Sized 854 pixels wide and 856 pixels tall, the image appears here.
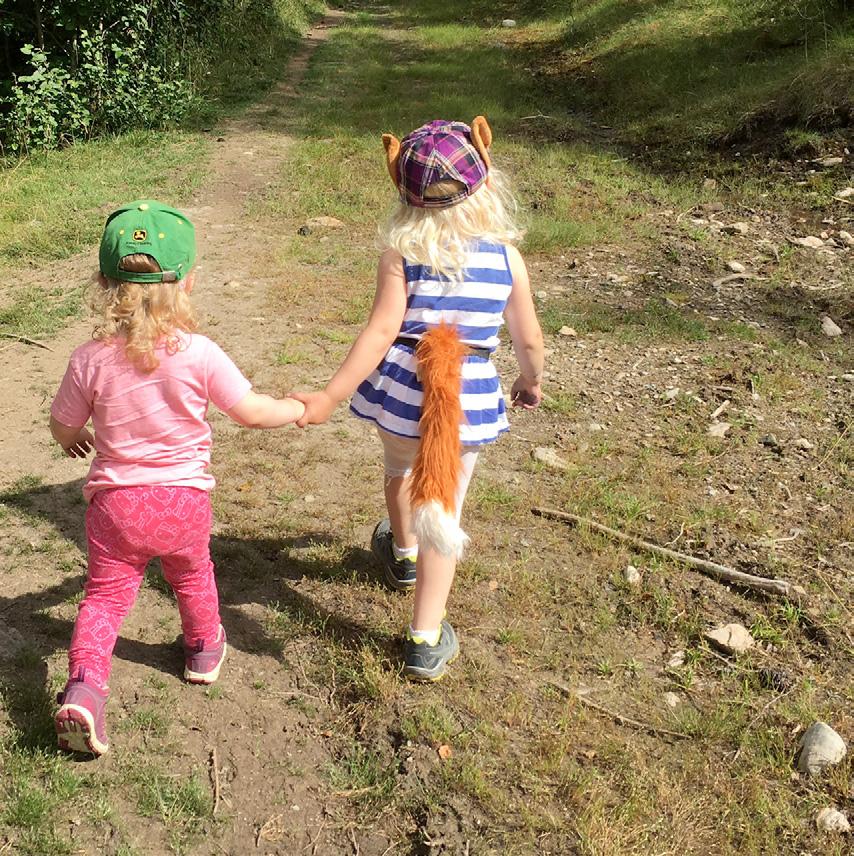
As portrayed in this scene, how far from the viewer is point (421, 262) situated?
268 centimetres

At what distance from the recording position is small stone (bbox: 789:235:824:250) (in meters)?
6.96

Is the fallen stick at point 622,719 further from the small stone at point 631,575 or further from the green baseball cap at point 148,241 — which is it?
the green baseball cap at point 148,241

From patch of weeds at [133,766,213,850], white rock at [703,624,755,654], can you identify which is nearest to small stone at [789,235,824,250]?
white rock at [703,624,755,654]

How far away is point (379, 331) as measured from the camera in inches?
108

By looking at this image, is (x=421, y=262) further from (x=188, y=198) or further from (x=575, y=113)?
(x=575, y=113)

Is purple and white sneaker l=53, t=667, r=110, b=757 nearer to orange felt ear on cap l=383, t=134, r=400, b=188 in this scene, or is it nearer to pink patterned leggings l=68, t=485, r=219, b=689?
pink patterned leggings l=68, t=485, r=219, b=689

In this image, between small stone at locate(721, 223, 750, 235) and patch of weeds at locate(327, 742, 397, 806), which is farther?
small stone at locate(721, 223, 750, 235)

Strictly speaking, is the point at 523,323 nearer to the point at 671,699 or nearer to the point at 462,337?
the point at 462,337

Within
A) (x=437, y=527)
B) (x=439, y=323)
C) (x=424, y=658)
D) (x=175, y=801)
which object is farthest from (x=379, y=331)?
(x=175, y=801)

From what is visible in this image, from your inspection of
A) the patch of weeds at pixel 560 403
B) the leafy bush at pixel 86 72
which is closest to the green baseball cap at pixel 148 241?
the patch of weeds at pixel 560 403

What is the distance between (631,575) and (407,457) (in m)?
1.22

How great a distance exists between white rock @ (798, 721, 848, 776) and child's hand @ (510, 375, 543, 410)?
4.51ft

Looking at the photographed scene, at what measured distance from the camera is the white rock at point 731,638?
3322mm

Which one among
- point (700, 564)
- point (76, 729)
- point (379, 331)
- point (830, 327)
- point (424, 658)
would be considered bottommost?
point (830, 327)
